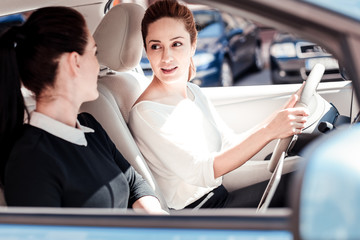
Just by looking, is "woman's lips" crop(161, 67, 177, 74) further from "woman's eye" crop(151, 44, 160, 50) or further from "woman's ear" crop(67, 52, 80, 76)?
"woman's ear" crop(67, 52, 80, 76)

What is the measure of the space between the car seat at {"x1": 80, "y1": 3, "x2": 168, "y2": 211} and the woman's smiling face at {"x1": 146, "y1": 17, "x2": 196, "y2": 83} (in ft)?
0.27

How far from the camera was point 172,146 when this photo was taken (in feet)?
7.04

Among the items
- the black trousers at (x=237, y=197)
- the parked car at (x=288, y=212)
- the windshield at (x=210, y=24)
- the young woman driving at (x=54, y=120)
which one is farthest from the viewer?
the windshield at (x=210, y=24)

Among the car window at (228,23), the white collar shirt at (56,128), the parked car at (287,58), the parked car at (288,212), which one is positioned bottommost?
the parked car at (287,58)

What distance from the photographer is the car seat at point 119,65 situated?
219cm

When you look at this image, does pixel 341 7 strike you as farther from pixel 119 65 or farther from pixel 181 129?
pixel 119 65

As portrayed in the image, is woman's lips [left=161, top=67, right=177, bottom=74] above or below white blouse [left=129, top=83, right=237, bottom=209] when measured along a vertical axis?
above

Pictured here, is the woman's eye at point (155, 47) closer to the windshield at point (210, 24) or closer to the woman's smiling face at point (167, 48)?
the woman's smiling face at point (167, 48)

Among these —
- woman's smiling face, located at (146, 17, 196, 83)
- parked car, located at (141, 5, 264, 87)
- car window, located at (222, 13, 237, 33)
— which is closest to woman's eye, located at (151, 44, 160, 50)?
woman's smiling face, located at (146, 17, 196, 83)

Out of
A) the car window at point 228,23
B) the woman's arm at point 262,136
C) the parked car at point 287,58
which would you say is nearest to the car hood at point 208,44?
the car window at point 228,23

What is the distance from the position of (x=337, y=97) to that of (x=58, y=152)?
6.36ft

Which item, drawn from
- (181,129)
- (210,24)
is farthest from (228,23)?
(181,129)

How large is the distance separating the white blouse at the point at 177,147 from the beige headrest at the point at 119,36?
0.70 feet

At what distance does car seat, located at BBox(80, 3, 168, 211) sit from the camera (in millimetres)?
2191
